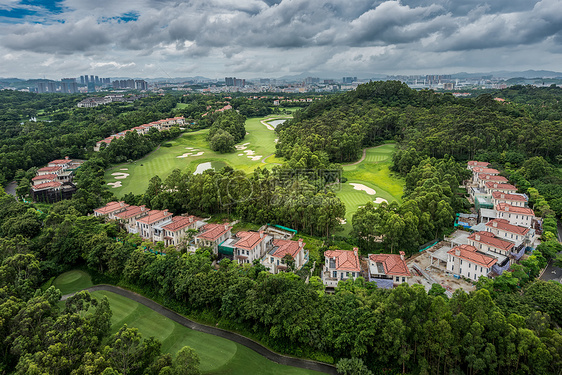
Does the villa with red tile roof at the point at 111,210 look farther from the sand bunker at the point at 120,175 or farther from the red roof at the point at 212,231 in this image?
the sand bunker at the point at 120,175

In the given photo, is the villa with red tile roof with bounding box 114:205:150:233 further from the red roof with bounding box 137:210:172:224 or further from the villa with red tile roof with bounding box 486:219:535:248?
the villa with red tile roof with bounding box 486:219:535:248

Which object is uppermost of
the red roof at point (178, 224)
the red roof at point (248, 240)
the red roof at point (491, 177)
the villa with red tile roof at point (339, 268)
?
the red roof at point (491, 177)

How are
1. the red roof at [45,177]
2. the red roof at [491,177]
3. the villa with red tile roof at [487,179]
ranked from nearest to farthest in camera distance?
the villa with red tile roof at [487,179] < the red roof at [491,177] < the red roof at [45,177]

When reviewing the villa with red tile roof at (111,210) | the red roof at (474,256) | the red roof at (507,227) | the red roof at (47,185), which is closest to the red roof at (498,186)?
the red roof at (507,227)

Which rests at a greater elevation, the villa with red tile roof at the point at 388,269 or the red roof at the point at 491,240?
the red roof at the point at 491,240

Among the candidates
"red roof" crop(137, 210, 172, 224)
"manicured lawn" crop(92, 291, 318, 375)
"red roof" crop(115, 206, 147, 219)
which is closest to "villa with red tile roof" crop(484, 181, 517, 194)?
"manicured lawn" crop(92, 291, 318, 375)

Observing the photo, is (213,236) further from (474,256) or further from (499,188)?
(499,188)
